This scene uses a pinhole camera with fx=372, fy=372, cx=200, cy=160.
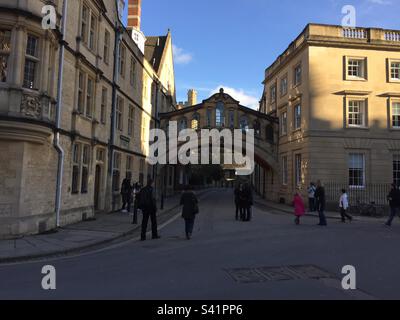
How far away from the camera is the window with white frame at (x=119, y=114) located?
69.9 feet

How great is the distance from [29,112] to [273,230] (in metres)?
9.39

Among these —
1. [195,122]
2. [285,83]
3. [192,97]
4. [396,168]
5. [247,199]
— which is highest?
[192,97]

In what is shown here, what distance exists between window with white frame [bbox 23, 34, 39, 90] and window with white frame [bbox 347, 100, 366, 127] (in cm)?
2050

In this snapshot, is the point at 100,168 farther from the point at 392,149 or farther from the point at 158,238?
the point at 392,149

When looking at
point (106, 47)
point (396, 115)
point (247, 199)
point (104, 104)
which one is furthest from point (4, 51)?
point (396, 115)

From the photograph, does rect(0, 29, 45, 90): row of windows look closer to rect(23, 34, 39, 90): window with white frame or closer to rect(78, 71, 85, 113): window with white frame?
rect(23, 34, 39, 90): window with white frame

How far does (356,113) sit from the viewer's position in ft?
84.0

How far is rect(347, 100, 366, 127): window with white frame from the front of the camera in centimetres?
2552

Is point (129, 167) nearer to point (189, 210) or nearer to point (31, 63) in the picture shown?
point (31, 63)

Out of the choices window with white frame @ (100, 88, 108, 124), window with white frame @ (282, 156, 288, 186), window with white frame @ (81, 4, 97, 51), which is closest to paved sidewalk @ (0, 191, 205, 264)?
window with white frame @ (100, 88, 108, 124)

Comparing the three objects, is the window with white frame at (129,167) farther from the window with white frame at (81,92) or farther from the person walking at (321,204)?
the person walking at (321,204)

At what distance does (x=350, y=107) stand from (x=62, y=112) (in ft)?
63.9

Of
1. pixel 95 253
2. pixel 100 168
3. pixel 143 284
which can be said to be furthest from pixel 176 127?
pixel 143 284

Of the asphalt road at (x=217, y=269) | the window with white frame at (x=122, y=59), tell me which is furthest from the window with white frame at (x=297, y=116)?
the asphalt road at (x=217, y=269)
